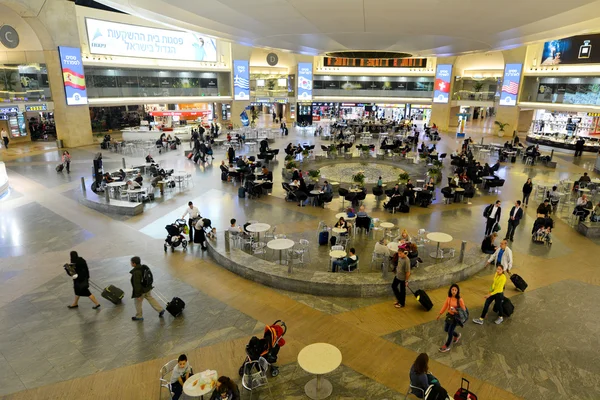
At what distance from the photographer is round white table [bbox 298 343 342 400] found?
220 inches

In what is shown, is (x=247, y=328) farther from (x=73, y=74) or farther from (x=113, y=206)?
(x=73, y=74)

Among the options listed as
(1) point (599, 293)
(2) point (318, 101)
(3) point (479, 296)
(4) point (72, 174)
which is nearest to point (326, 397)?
(3) point (479, 296)

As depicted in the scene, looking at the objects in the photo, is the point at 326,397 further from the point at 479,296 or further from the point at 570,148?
the point at 570,148

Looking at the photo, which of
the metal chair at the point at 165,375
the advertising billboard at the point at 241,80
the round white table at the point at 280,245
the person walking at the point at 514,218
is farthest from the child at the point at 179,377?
the advertising billboard at the point at 241,80

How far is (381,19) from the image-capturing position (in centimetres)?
1038

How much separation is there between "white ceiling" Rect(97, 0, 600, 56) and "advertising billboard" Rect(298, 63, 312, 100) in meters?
30.5

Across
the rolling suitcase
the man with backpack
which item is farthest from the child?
the rolling suitcase

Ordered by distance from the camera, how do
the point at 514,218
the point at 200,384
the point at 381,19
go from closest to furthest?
the point at 200,384 < the point at 381,19 < the point at 514,218

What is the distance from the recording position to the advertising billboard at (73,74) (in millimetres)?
28250

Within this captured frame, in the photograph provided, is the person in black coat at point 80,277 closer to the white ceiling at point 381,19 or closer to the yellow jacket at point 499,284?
the white ceiling at point 381,19

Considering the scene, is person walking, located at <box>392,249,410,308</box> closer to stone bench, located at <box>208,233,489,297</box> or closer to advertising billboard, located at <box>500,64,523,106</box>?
stone bench, located at <box>208,233,489,297</box>

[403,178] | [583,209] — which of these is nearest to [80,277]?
[403,178]

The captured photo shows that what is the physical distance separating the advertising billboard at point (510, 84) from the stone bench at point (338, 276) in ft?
106

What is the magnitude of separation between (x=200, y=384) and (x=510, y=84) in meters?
40.2
